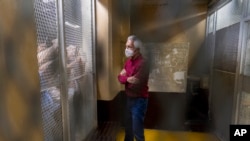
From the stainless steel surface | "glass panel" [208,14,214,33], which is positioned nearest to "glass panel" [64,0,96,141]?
the stainless steel surface

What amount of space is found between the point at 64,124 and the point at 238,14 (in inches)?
47.8

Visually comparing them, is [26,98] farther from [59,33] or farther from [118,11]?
[118,11]

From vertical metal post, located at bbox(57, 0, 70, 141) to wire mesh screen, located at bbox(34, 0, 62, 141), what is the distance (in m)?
0.03

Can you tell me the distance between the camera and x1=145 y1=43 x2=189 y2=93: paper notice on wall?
49.8 inches

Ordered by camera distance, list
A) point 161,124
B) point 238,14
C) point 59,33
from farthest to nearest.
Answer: point 161,124 < point 238,14 < point 59,33

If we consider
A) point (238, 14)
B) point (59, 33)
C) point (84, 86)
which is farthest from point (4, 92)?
point (238, 14)

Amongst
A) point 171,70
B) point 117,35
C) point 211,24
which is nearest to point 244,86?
point 171,70

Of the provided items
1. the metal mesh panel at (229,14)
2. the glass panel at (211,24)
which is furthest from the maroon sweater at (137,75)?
the glass panel at (211,24)

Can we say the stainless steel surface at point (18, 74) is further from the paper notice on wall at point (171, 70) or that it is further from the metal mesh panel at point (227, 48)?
the metal mesh panel at point (227, 48)

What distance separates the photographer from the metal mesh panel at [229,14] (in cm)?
104

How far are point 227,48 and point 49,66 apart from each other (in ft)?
4.00

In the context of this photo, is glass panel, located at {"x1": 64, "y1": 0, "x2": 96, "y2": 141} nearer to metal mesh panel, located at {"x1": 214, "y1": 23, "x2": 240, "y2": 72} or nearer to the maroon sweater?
the maroon sweater

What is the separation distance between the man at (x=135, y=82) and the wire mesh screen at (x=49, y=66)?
0.47 meters

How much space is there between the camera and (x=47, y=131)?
0.66 metres
